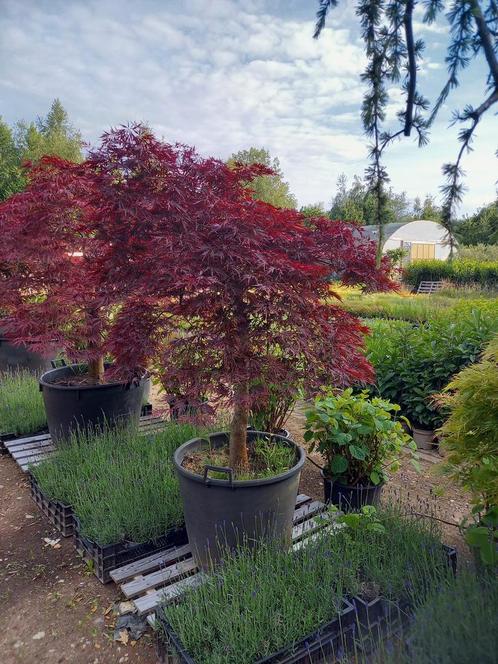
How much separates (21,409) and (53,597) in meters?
2.14

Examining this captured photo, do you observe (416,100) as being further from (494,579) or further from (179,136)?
(179,136)

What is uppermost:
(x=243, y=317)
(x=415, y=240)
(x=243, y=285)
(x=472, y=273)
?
(x=415, y=240)

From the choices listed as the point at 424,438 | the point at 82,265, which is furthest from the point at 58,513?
the point at 424,438

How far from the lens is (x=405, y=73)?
1091 mm

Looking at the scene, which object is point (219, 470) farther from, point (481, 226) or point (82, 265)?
point (82, 265)

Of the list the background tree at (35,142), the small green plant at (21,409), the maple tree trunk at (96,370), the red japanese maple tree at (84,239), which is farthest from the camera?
the background tree at (35,142)

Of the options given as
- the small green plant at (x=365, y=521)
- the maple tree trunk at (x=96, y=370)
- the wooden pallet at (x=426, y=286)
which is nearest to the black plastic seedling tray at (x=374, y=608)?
the small green plant at (x=365, y=521)

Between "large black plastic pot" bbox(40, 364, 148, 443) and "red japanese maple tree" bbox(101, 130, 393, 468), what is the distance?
1.16 metres

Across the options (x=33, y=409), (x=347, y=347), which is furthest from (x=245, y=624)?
(x=33, y=409)

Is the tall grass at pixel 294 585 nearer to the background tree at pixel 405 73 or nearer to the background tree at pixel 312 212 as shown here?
the background tree at pixel 405 73

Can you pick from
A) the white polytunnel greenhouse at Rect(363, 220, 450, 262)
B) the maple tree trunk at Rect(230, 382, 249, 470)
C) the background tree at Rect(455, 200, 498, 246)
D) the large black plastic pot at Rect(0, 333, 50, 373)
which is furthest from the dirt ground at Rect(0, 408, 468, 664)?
the white polytunnel greenhouse at Rect(363, 220, 450, 262)

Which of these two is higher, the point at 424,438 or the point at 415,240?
the point at 415,240

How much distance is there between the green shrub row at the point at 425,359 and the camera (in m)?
3.46

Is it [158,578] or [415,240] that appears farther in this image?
[415,240]
